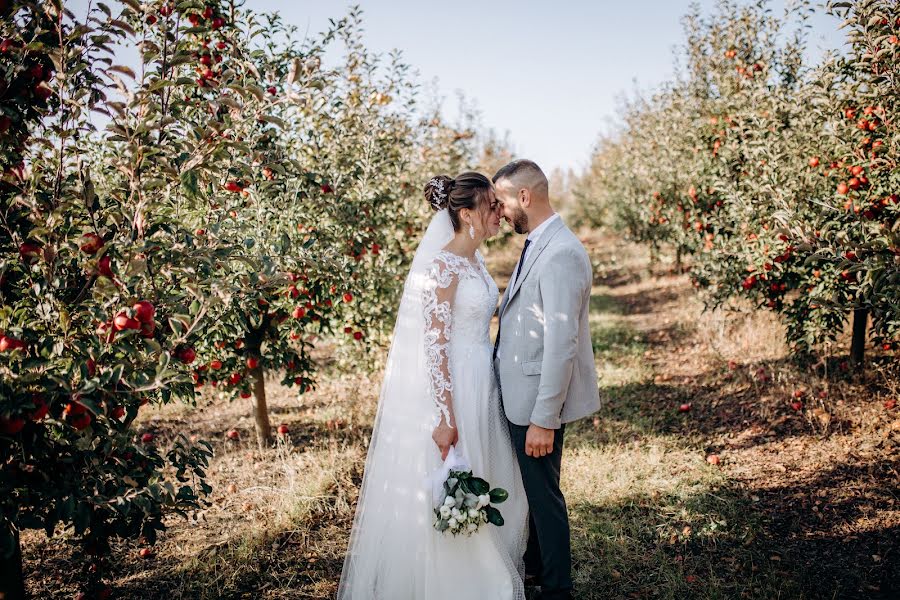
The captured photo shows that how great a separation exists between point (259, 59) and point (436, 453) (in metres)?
3.02

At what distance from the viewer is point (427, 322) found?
2.93 meters

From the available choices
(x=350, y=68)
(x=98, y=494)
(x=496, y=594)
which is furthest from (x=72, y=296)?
(x=350, y=68)

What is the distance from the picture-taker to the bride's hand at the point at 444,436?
9.46 feet

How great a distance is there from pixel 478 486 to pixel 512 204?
1496 millimetres

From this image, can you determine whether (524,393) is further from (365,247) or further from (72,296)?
(365,247)

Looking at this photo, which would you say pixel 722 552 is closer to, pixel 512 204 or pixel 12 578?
pixel 512 204

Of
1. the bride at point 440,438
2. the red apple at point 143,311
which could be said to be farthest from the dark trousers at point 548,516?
the red apple at point 143,311

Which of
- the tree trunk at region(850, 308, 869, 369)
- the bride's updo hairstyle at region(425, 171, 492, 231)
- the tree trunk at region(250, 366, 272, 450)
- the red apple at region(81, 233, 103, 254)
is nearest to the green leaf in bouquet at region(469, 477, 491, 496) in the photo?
the bride's updo hairstyle at region(425, 171, 492, 231)

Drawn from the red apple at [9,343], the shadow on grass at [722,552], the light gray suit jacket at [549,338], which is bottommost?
the shadow on grass at [722,552]

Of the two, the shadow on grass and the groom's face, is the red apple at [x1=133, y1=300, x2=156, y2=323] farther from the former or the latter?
the shadow on grass

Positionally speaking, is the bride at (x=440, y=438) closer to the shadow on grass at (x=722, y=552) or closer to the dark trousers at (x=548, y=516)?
the dark trousers at (x=548, y=516)

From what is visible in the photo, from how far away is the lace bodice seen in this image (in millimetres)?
2910

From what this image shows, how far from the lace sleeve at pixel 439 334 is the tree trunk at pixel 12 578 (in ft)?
6.22

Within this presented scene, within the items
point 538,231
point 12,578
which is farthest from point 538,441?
point 12,578
